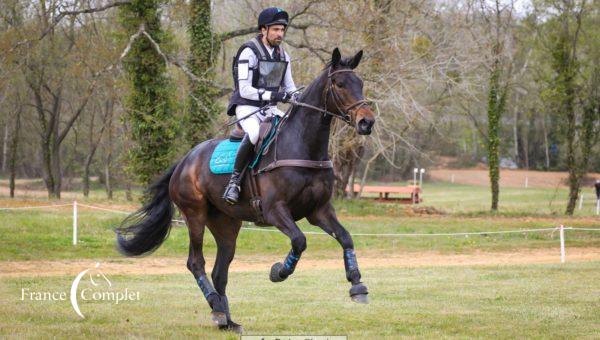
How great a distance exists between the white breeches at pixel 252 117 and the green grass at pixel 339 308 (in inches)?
90.2

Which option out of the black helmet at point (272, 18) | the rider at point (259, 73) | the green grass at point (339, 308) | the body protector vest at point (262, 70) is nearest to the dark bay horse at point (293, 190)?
the rider at point (259, 73)

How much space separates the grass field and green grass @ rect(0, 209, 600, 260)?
1.8 inches

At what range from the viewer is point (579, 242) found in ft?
84.7

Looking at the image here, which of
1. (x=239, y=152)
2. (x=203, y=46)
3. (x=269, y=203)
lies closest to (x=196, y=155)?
(x=239, y=152)

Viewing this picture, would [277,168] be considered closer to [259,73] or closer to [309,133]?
[309,133]

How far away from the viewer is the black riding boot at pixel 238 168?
9.28 m

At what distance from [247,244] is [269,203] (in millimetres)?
14561

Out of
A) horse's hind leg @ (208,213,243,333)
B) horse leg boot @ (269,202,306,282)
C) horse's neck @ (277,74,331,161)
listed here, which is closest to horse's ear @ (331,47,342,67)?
horse's neck @ (277,74,331,161)

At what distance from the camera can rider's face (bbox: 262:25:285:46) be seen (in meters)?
9.16

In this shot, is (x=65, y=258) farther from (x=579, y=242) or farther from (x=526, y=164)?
(x=526, y=164)

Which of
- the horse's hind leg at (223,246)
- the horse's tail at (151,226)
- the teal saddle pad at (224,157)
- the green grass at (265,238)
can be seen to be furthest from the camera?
the green grass at (265,238)

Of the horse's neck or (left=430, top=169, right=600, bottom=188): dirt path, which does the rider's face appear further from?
(left=430, top=169, right=600, bottom=188): dirt path

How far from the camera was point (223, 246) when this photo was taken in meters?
10.2

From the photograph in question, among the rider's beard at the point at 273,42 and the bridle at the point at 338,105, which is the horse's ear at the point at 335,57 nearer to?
the bridle at the point at 338,105
